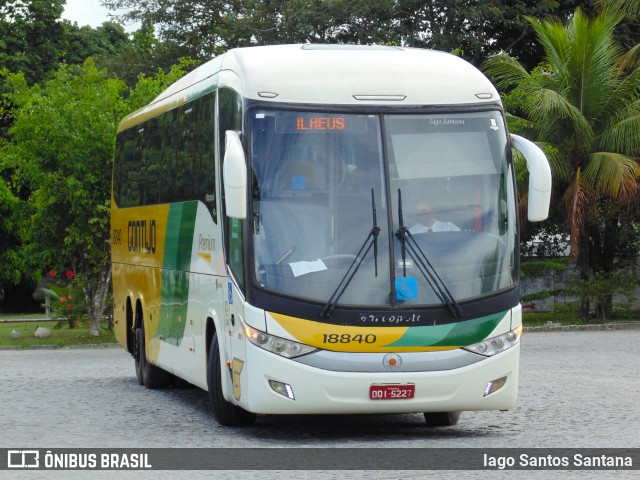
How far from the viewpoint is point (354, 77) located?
41.5 ft

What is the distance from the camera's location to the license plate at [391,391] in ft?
38.6

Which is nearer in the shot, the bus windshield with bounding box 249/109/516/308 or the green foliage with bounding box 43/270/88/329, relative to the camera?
the bus windshield with bounding box 249/109/516/308

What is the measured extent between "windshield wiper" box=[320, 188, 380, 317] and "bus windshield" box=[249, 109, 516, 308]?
0.01 m

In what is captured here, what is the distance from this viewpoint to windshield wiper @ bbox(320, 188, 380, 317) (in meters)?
11.8

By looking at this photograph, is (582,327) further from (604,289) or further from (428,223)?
(428,223)

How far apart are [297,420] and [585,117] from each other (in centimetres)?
2054

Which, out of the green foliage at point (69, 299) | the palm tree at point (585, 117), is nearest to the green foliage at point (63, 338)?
the green foliage at point (69, 299)

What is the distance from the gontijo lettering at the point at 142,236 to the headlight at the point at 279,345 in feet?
18.8

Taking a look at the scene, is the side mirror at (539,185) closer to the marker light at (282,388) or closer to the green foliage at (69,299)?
the marker light at (282,388)

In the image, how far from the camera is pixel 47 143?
29609mm

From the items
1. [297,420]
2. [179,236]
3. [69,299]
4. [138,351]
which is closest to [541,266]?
[69,299]

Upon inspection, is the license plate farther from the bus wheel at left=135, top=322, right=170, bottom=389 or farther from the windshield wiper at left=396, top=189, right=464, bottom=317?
the bus wheel at left=135, top=322, right=170, bottom=389

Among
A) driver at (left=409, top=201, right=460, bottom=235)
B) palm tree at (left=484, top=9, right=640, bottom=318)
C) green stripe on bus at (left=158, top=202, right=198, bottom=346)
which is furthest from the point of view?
palm tree at (left=484, top=9, right=640, bottom=318)

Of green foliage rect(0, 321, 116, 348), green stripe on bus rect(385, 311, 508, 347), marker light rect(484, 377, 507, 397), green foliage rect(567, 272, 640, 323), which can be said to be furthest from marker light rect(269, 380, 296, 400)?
green foliage rect(567, 272, 640, 323)
